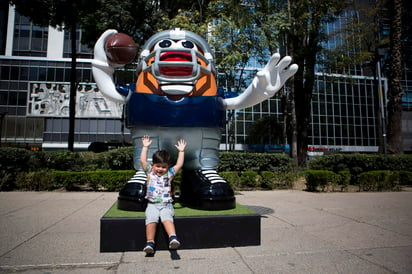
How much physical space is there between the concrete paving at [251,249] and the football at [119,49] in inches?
81.8

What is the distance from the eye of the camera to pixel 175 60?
3160mm

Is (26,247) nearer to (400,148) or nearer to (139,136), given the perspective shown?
(139,136)

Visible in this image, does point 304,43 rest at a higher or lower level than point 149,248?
higher

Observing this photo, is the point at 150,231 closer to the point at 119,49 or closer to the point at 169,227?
the point at 169,227

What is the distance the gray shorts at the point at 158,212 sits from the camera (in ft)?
8.37

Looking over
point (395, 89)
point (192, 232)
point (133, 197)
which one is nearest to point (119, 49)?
point (133, 197)

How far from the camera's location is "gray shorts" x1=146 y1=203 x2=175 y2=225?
2.55 metres

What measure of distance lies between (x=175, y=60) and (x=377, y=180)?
25.8 feet

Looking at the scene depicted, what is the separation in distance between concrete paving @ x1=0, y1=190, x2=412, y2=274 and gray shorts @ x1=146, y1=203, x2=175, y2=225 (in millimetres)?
324

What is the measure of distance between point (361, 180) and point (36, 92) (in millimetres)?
27211

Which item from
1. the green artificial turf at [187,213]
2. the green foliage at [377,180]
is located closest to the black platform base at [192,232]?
the green artificial turf at [187,213]

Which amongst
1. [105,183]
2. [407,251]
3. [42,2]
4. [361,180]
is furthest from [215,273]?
[42,2]

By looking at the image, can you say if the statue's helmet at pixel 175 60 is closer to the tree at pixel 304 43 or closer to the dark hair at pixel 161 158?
the dark hair at pixel 161 158

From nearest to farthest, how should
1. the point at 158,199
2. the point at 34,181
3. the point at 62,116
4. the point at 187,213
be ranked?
the point at 158,199 < the point at 187,213 < the point at 34,181 < the point at 62,116
